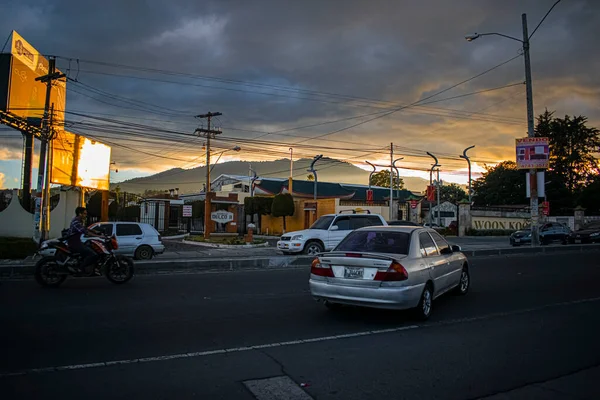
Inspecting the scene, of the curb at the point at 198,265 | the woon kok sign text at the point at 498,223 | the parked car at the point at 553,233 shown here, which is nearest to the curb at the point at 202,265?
the curb at the point at 198,265

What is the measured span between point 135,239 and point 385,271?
12760 mm

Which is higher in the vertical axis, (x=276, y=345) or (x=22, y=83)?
(x=22, y=83)

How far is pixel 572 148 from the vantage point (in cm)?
6500

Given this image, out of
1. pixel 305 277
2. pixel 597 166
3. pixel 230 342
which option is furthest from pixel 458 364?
pixel 597 166

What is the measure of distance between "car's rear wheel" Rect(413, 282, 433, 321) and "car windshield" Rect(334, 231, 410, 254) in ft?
2.33

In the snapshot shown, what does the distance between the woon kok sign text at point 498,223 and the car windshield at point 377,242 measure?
1416 inches

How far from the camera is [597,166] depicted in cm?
6512

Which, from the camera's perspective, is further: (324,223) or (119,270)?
(324,223)

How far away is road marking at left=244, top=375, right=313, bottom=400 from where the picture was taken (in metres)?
4.21

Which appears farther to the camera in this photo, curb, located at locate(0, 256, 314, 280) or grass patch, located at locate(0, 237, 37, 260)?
grass patch, located at locate(0, 237, 37, 260)

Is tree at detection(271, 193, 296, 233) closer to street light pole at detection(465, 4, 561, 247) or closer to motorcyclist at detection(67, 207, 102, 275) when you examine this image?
street light pole at detection(465, 4, 561, 247)

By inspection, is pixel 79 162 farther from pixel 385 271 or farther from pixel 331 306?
pixel 385 271

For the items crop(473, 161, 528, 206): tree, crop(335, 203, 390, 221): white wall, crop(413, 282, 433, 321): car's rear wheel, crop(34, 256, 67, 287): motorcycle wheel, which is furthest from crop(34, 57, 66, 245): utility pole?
crop(473, 161, 528, 206): tree

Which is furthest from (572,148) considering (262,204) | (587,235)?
(262,204)
